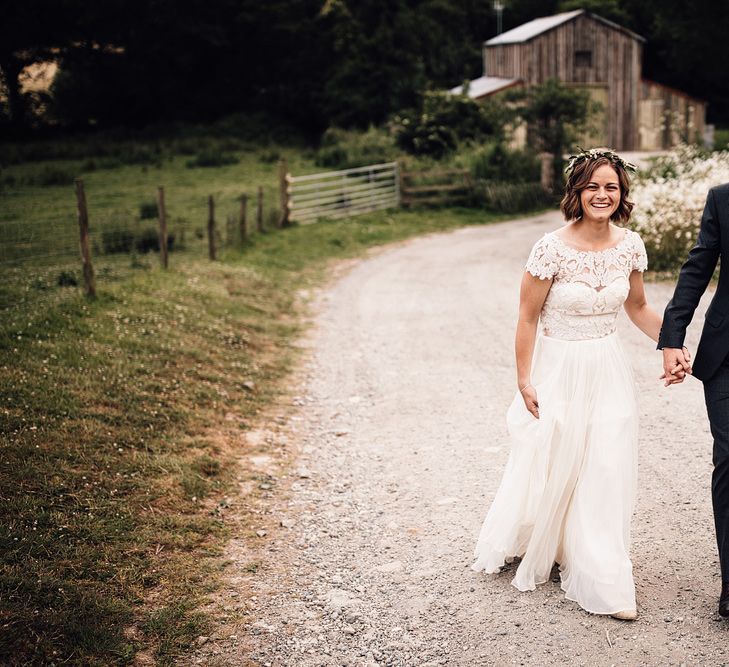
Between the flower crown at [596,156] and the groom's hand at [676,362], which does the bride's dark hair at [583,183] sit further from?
the groom's hand at [676,362]

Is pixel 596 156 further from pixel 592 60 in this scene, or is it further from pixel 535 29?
pixel 535 29

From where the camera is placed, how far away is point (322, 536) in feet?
17.5

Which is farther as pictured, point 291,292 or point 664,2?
point 664,2

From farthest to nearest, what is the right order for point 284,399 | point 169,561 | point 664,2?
point 664,2 < point 284,399 < point 169,561

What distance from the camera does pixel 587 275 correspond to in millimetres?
4234

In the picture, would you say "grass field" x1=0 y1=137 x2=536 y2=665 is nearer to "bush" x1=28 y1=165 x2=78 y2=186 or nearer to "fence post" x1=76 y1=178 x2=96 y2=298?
"fence post" x1=76 y1=178 x2=96 y2=298

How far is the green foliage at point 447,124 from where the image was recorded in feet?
→ 93.2

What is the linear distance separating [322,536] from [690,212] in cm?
1045

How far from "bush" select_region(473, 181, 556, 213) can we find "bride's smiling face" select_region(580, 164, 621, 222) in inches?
820

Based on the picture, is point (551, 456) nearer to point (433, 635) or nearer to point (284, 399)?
point (433, 635)

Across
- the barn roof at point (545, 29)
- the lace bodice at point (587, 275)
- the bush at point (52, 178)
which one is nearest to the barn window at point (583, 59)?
the barn roof at point (545, 29)

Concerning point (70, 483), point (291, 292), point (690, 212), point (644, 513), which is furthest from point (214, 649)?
point (690, 212)

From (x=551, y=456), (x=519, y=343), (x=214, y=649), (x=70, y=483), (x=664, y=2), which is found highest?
(x=664, y=2)

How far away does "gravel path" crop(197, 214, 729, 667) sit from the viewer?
3945 millimetres
